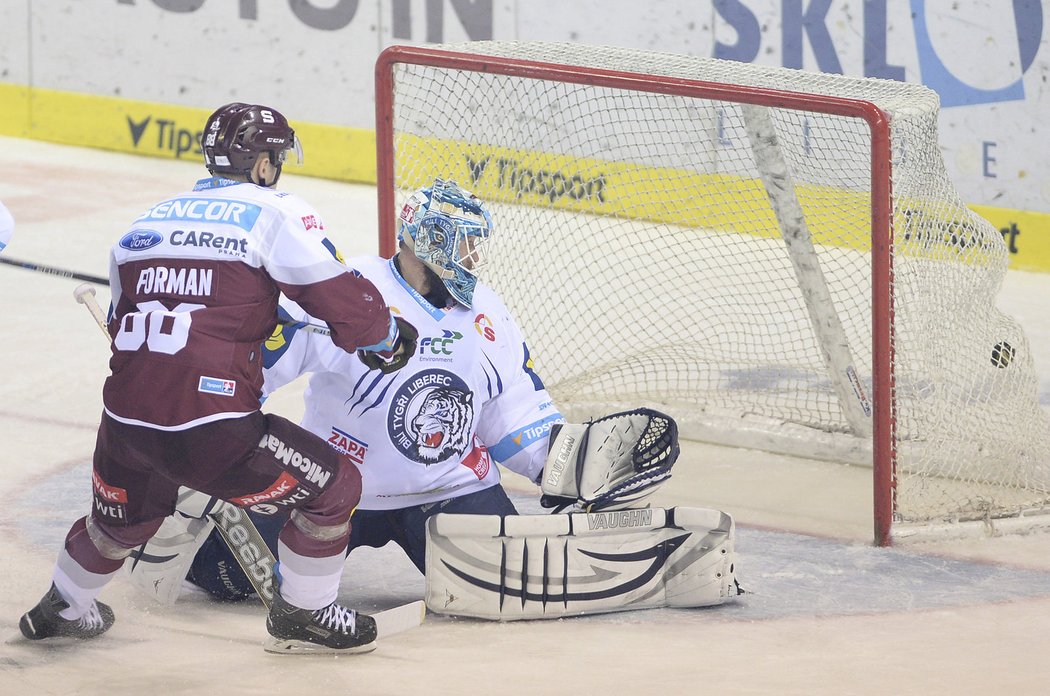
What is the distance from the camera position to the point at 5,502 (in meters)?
→ 5.04

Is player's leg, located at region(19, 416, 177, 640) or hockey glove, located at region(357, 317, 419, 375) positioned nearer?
player's leg, located at region(19, 416, 177, 640)

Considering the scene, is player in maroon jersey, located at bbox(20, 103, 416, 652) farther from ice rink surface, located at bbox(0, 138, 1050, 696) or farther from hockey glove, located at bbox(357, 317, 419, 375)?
ice rink surface, located at bbox(0, 138, 1050, 696)

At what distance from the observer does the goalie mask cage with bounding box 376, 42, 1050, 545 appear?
16.2ft

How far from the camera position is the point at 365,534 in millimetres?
4266

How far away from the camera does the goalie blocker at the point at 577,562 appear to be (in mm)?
4086

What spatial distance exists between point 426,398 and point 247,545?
21.4 inches

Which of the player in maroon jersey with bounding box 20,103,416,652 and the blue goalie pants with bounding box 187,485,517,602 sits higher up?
the player in maroon jersey with bounding box 20,103,416,652

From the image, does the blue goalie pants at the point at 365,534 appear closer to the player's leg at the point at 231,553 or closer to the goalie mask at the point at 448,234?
the player's leg at the point at 231,553

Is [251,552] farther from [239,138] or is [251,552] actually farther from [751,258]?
[751,258]

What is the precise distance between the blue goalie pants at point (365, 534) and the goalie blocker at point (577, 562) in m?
0.14

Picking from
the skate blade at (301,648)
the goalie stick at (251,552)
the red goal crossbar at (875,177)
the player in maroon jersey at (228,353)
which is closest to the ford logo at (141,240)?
the player in maroon jersey at (228,353)

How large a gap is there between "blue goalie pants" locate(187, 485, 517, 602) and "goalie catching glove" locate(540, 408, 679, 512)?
0.56 feet

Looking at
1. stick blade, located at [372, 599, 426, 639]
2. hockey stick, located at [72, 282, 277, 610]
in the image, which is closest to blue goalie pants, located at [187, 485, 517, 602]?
hockey stick, located at [72, 282, 277, 610]

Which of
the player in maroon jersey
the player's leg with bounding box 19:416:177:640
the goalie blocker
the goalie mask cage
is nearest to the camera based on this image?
the player in maroon jersey
